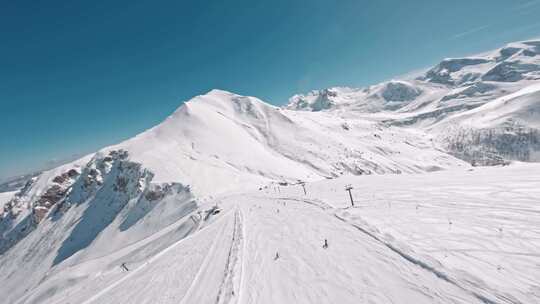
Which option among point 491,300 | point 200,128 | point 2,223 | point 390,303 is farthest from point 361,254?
point 2,223

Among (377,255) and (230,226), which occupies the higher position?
(377,255)

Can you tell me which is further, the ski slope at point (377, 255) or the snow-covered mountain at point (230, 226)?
the snow-covered mountain at point (230, 226)

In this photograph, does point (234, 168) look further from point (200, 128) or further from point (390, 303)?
point (390, 303)

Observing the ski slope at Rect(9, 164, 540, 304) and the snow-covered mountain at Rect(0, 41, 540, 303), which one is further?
the snow-covered mountain at Rect(0, 41, 540, 303)

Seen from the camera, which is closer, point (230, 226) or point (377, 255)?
point (377, 255)
